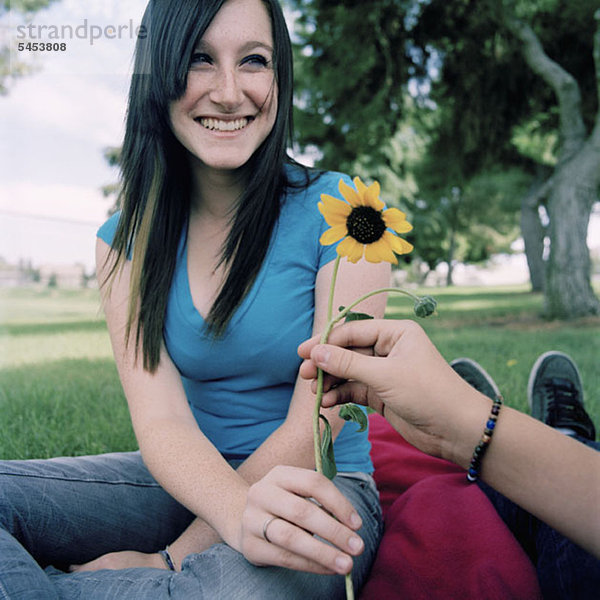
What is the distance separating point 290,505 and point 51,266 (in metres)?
5.84

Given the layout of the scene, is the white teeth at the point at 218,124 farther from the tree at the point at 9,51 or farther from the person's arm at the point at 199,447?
the tree at the point at 9,51

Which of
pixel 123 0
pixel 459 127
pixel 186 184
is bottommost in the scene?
pixel 186 184

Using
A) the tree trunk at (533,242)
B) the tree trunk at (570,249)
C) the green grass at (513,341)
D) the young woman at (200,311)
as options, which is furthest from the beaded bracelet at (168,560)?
the tree trunk at (533,242)

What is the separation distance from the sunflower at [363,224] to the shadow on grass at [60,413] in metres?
1.55

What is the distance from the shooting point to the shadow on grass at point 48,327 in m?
4.38

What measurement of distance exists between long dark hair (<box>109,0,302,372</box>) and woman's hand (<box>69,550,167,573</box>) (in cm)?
38

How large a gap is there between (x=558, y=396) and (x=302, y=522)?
5.28 feet

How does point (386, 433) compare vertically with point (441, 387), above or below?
below

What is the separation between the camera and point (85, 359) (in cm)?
329

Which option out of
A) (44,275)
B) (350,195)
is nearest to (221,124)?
(350,195)

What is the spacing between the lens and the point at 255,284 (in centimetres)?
127

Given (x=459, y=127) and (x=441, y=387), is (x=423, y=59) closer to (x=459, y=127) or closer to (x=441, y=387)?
(x=459, y=127)

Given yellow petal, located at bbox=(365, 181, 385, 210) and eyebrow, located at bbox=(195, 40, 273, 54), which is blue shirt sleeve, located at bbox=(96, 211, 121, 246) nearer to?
eyebrow, located at bbox=(195, 40, 273, 54)

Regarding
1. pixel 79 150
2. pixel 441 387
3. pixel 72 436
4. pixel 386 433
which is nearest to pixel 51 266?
pixel 79 150
